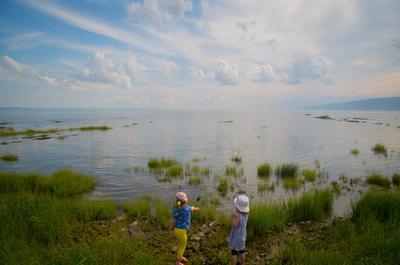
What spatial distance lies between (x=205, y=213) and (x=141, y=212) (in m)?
3.33

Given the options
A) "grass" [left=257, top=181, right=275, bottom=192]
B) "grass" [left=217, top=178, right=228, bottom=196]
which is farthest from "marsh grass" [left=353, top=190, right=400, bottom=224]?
"grass" [left=217, top=178, right=228, bottom=196]

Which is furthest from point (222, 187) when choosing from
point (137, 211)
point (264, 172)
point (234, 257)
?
point (234, 257)

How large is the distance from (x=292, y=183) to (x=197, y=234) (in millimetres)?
11858

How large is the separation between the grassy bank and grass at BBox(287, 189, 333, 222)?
0.05m

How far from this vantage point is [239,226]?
261 inches

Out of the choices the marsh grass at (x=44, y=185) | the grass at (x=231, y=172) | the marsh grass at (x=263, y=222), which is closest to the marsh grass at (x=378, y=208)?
the marsh grass at (x=263, y=222)

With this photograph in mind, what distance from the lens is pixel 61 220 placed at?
898 cm

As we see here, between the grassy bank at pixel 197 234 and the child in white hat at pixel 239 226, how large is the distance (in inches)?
30.0

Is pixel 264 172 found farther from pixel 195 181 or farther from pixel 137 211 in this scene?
pixel 137 211

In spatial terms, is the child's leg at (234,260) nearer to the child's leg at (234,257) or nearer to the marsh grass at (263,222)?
the child's leg at (234,257)

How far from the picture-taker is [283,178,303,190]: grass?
17.7m

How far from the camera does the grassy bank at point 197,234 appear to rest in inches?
256

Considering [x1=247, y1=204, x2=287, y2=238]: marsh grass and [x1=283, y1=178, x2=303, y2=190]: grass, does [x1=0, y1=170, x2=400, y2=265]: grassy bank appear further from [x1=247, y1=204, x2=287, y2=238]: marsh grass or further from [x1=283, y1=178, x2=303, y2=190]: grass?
[x1=283, y1=178, x2=303, y2=190]: grass

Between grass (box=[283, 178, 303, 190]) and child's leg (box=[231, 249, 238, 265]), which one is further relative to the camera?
grass (box=[283, 178, 303, 190])
